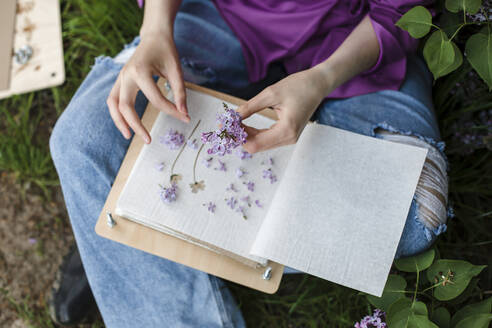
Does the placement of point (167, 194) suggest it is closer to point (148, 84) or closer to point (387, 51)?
point (148, 84)

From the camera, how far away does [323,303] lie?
1.46 metres

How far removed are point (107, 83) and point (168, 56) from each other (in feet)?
0.81

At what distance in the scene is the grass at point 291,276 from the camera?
1.37 metres

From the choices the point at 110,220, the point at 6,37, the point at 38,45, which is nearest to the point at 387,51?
the point at 110,220

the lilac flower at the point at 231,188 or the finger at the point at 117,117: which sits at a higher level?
the finger at the point at 117,117

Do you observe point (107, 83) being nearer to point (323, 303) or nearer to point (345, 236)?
point (345, 236)

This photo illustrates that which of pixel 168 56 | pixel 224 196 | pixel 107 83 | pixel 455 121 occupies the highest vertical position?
pixel 168 56

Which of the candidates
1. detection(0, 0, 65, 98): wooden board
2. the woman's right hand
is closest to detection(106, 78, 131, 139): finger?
the woman's right hand

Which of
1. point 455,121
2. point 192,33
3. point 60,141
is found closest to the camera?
point 60,141

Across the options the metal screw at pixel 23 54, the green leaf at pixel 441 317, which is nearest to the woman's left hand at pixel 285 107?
the green leaf at pixel 441 317

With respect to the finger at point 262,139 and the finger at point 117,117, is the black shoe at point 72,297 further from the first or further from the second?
the finger at point 262,139

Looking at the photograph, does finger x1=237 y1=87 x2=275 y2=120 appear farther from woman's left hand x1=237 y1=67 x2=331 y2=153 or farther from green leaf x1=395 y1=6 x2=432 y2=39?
green leaf x1=395 y1=6 x2=432 y2=39

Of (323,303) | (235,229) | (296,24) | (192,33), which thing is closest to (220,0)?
(192,33)

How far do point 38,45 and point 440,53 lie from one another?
1.68 metres
